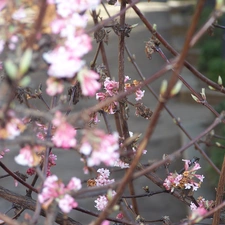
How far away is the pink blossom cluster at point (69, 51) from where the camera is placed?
781mm

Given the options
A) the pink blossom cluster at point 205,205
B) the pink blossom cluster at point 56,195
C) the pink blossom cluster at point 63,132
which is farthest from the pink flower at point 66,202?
the pink blossom cluster at point 205,205

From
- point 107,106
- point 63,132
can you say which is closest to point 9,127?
point 63,132

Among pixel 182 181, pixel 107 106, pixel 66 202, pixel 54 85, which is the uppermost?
pixel 107 106

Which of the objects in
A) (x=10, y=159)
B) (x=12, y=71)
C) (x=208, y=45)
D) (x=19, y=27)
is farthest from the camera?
(x=208, y=45)

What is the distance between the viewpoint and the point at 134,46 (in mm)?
10836

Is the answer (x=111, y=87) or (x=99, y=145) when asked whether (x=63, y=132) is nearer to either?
(x=99, y=145)

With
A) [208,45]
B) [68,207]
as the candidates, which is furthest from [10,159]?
[68,207]

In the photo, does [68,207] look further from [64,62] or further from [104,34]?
[104,34]

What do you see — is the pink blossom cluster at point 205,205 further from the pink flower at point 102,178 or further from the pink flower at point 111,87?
the pink flower at point 111,87

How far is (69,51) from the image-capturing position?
2.60 ft

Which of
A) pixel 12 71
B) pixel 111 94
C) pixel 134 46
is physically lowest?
pixel 12 71

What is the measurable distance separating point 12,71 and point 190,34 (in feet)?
0.82

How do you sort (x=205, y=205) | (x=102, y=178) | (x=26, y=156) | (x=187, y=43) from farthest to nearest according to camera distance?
(x=102, y=178) < (x=205, y=205) < (x=26, y=156) < (x=187, y=43)

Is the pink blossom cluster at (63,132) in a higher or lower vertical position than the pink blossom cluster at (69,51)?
lower
